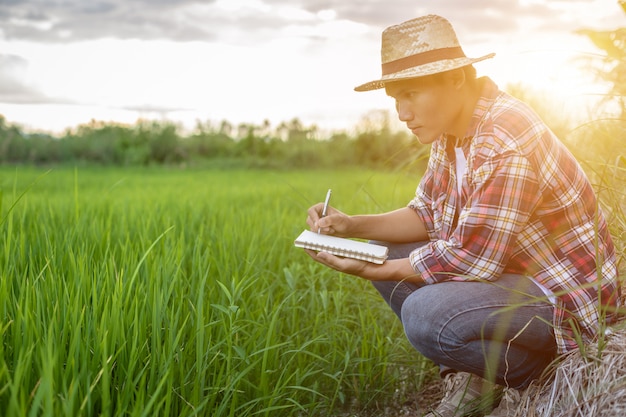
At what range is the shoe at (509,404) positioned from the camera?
2000 mm

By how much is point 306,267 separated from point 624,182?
1693mm

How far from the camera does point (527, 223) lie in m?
1.88

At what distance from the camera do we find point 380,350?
96.4 inches

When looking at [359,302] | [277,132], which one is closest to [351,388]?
[359,302]

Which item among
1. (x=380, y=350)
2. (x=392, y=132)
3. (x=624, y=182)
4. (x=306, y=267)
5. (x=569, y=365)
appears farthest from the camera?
(x=392, y=132)

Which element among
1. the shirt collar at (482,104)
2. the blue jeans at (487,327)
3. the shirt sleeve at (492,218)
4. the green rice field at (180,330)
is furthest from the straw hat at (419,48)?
the green rice field at (180,330)

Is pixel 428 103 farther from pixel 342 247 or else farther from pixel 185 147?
pixel 185 147

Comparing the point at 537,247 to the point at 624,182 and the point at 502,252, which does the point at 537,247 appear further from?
the point at 624,182

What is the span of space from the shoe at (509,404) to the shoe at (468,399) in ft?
0.12

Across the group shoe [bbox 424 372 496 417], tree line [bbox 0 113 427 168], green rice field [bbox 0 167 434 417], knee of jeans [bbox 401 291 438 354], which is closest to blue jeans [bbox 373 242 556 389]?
knee of jeans [bbox 401 291 438 354]

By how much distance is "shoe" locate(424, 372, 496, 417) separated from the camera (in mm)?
2074

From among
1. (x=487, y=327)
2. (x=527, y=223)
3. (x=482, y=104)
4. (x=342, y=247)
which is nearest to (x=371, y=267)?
(x=342, y=247)

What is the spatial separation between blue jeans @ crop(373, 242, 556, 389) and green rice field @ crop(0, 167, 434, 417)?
0.42 m

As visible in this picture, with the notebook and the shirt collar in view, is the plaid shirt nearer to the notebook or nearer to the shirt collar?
the shirt collar
